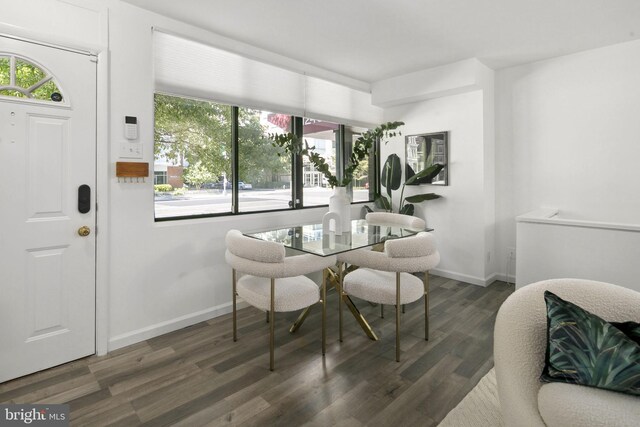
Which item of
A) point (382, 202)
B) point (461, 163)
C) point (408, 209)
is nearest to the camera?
point (461, 163)

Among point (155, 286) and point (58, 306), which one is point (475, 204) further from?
point (58, 306)

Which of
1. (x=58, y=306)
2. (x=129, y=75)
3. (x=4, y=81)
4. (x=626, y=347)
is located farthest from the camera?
(x=129, y=75)

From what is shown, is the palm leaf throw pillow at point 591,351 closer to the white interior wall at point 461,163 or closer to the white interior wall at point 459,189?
the white interior wall at point 461,163

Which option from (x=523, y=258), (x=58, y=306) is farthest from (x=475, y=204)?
(x=58, y=306)

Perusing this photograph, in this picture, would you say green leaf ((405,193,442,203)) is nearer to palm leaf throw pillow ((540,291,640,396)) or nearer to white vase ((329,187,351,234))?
white vase ((329,187,351,234))

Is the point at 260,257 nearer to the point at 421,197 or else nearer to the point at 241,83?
the point at 241,83

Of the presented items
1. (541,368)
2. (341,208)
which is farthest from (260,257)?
(541,368)

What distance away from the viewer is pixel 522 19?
2.91 m

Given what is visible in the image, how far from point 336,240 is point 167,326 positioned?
1619 millimetres

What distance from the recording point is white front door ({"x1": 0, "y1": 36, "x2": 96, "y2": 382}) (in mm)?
2135

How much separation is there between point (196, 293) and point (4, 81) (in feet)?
6.55

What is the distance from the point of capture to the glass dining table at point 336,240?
2428 millimetres

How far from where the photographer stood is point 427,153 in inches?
176

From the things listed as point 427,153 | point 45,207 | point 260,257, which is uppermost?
point 427,153
